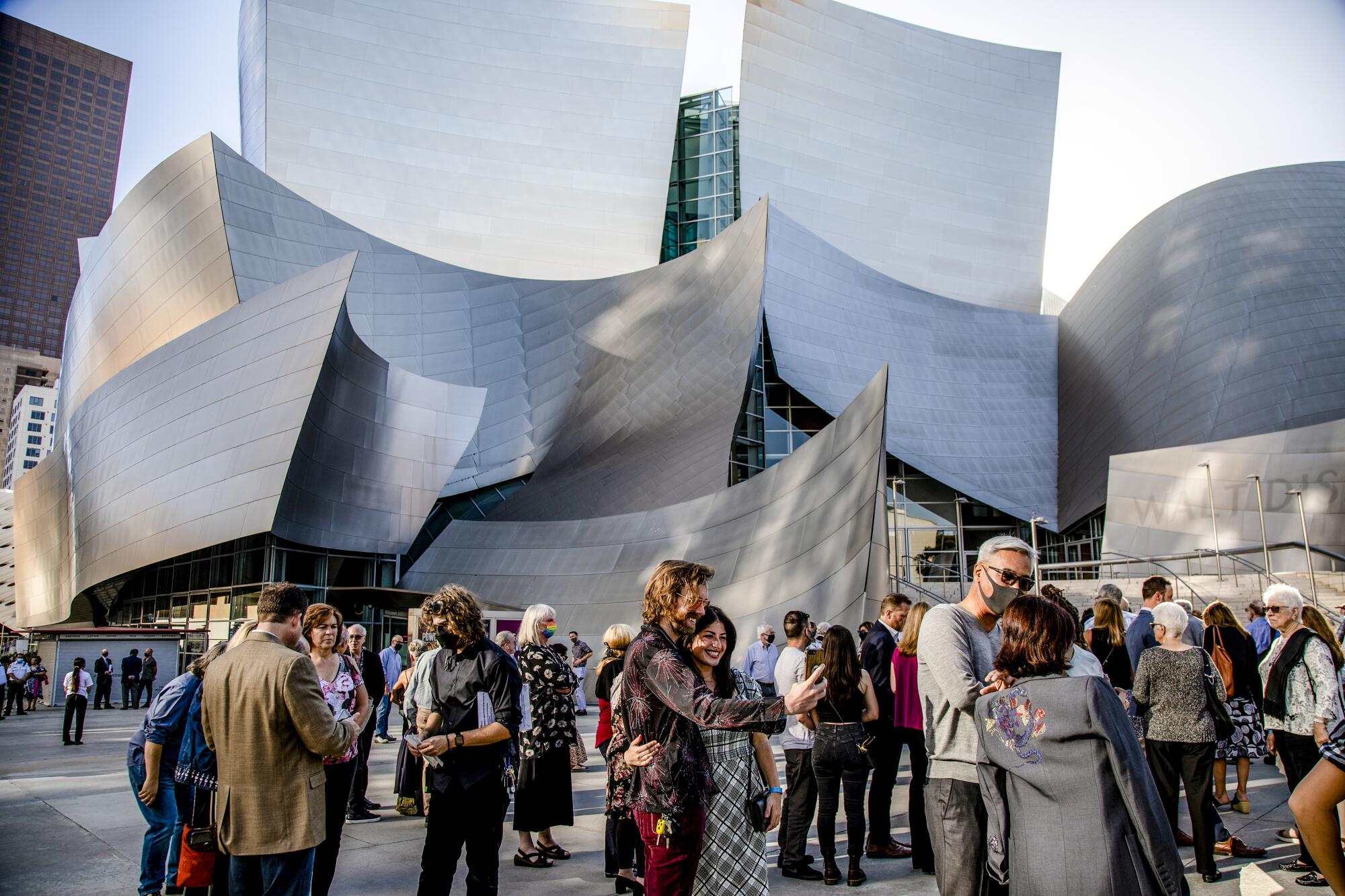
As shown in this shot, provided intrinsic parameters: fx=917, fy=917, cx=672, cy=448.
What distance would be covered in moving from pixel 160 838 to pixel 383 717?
18.4ft

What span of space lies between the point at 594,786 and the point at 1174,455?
14280 mm

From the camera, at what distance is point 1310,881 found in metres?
4.16

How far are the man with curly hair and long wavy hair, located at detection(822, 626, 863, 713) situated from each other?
2023mm

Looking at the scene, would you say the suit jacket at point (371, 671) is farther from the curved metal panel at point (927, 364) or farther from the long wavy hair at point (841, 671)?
the curved metal panel at point (927, 364)

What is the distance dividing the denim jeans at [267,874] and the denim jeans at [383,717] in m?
5.89

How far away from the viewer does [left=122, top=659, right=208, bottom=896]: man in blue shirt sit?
392 centimetres

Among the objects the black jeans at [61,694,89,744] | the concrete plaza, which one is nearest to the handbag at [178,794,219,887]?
the concrete plaza

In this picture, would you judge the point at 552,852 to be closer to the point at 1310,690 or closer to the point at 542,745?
the point at 542,745

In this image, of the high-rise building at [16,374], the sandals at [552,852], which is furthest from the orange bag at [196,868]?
the high-rise building at [16,374]

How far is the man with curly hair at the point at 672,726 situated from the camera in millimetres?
2594

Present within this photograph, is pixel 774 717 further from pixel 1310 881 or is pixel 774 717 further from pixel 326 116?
pixel 326 116

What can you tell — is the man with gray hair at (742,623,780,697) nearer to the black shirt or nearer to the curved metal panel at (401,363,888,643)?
the curved metal panel at (401,363,888,643)

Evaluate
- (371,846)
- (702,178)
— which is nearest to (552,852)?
(371,846)

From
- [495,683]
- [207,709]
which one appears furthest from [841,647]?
[207,709]
